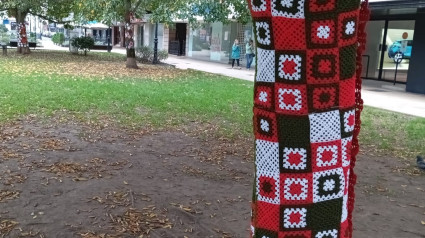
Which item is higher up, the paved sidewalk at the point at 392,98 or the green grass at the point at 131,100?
the green grass at the point at 131,100

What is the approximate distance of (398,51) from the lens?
18156 millimetres

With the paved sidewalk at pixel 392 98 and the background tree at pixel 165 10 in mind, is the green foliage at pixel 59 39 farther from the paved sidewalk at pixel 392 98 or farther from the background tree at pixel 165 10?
the paved sidewalk at pixel 392 98

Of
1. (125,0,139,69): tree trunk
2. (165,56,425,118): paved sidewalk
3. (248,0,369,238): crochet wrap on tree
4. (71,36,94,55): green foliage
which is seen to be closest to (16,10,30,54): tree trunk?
(71,36,94,55): green foliage

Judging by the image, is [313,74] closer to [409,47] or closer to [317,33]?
[317,33]

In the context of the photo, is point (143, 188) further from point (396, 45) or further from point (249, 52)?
point (249, 52)

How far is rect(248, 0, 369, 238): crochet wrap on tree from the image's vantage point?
5.06 ft

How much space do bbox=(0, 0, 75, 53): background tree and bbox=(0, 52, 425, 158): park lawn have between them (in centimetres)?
1023

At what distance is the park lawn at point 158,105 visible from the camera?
27.0 ft

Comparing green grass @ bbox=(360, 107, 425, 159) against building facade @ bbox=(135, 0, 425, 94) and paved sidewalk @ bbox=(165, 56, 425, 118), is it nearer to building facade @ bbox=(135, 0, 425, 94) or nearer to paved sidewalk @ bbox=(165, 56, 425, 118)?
paved sidewalk @ bbox=(165, 56, 425, 118)

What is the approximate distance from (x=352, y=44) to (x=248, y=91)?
11877mm

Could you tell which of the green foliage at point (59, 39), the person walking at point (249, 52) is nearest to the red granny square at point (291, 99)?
the person walking at point (249, 52)

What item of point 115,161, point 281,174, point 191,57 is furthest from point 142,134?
point 191,57

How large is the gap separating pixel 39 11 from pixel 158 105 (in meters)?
19.4

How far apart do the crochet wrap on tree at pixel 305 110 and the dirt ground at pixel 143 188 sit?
7.96ft
